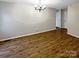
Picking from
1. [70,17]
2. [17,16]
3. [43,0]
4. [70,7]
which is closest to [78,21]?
[70,17]

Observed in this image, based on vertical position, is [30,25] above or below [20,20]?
below

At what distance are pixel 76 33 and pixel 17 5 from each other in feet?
14.3

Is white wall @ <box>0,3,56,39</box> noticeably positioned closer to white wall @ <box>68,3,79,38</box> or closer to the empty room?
the empty room

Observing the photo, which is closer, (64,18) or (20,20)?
(20,20)

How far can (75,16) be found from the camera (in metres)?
6.13

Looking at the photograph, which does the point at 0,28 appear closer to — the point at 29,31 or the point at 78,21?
the point at 29,31

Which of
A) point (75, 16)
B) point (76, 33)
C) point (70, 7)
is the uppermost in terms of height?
point (70, 7)

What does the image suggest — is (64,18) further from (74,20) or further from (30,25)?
(30,25)

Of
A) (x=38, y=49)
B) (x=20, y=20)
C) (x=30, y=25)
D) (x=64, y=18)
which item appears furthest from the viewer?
(x=64, y=18)

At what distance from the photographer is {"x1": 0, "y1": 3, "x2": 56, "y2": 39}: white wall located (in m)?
5.32

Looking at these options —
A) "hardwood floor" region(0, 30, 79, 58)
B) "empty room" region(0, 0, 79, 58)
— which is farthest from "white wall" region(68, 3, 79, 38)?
"hardwood floor" region(0, 30, 79, 58)

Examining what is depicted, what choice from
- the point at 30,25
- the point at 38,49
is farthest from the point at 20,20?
the point at 38,49

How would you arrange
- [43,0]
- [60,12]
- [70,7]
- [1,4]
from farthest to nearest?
[60,12] → [70,7] → [43,0] → [1,4]

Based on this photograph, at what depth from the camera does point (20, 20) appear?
6.21 metres
